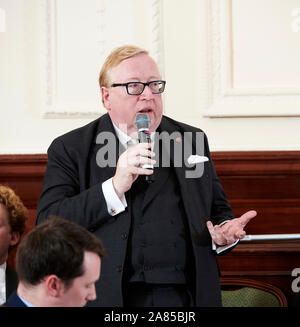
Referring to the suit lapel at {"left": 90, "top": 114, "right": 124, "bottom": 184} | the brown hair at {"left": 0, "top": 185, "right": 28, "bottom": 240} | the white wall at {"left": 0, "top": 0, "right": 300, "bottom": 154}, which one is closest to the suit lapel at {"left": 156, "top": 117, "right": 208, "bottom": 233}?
the suit lapel at {"left": 90, "top": 114, "right": 124, "bottom": 184}

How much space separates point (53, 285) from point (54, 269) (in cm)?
4

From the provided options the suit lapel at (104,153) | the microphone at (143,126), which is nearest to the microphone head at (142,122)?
the microphone at (143,126)

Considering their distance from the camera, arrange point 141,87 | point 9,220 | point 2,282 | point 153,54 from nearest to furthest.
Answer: point 141,87 → point 2,282 → point 9,220 → point 153,54

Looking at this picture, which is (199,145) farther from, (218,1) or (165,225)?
(218,1)

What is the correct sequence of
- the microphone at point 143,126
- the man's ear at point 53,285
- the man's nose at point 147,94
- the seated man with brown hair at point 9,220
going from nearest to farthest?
the man's ear at point 53,285 → the microphone at point 143,126 → the man's nose at point 147,94 → the seated man with brown hair at point 9,220

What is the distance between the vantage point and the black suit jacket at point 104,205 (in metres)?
1.94

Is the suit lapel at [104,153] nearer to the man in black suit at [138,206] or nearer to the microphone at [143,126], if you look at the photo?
the man in black suit at [138,206]

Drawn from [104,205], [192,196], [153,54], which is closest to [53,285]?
[104,205]

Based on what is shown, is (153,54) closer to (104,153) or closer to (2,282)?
(104,153)

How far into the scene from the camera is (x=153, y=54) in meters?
3.29

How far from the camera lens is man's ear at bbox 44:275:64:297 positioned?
4.54 feet

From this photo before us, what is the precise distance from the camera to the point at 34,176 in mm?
3207

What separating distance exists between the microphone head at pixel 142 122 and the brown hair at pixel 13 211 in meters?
0.64
